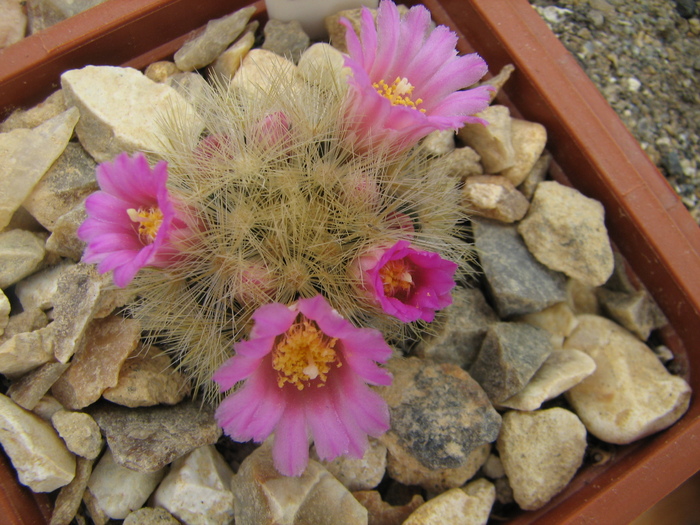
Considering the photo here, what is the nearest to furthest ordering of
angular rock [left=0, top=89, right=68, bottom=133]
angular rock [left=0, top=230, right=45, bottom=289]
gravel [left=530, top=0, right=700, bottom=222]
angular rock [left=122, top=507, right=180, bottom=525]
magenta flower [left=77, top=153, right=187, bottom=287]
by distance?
magenta flower [left=77, top=153, right=187, bottom=287], angular rock [left=122, top=507, right=180, bottom=525], angular rock [left=0, top=230, right=45, bottom=289], angular rock [left=0, top=89, right=68, bottom=133], gravel [left=530, top=0, right=700, bottom=222]

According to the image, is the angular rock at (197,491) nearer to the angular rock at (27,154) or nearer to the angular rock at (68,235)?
the angular rock at (68,235)

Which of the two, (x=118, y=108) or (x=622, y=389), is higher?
(x=118, y=108)

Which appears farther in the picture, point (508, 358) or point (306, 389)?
point (508, 358)

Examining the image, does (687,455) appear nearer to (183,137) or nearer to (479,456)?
(479,456)

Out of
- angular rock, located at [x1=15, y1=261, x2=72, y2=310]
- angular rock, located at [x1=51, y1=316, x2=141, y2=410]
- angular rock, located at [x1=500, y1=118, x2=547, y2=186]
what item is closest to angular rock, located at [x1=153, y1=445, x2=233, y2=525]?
angular rock, located at [x1=51, y1=316, x2=141, y2=410]

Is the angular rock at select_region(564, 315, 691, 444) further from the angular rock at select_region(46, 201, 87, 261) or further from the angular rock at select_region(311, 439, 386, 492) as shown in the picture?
the angular rock at select_region(46, 201, 87, 261)

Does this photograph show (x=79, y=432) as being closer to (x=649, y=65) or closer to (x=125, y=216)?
(x=125, y=216)

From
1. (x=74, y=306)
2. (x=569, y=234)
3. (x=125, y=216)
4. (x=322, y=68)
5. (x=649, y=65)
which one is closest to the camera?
(x=125, y=216)

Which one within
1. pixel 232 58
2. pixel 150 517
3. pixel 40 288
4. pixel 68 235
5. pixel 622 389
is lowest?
pixel 622 389

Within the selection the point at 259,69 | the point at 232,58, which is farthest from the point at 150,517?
the point at 232,58
